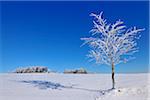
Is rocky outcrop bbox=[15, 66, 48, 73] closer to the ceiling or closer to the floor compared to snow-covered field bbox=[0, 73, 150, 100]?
closer to the ceiling

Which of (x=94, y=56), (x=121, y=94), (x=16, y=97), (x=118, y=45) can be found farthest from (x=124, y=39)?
(x=16, y=97)

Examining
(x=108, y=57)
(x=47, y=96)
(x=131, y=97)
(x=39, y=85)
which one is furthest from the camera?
(x=39, y=85)

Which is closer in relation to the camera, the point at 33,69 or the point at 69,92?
the point at 69,92

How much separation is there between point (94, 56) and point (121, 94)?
4.32 metres

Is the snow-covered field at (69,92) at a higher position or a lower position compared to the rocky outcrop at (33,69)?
lower

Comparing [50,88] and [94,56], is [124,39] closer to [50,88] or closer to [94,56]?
[94,56]

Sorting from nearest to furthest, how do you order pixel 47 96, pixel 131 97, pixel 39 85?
pixel 131 97
pixel 47 96
pixel 39 85

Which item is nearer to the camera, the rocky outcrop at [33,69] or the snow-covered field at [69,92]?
the snow-covered field at [69,92]

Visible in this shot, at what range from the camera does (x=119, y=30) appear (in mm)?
20625

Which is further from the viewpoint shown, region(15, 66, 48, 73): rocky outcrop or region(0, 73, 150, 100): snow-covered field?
region(15, 66, 48, 73): rocky outcrop

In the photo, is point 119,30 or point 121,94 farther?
point 119,30

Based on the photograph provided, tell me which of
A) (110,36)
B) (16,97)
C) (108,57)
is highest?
(110,36)

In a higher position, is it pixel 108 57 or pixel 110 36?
pixel 110 36

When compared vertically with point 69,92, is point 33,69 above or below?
above
